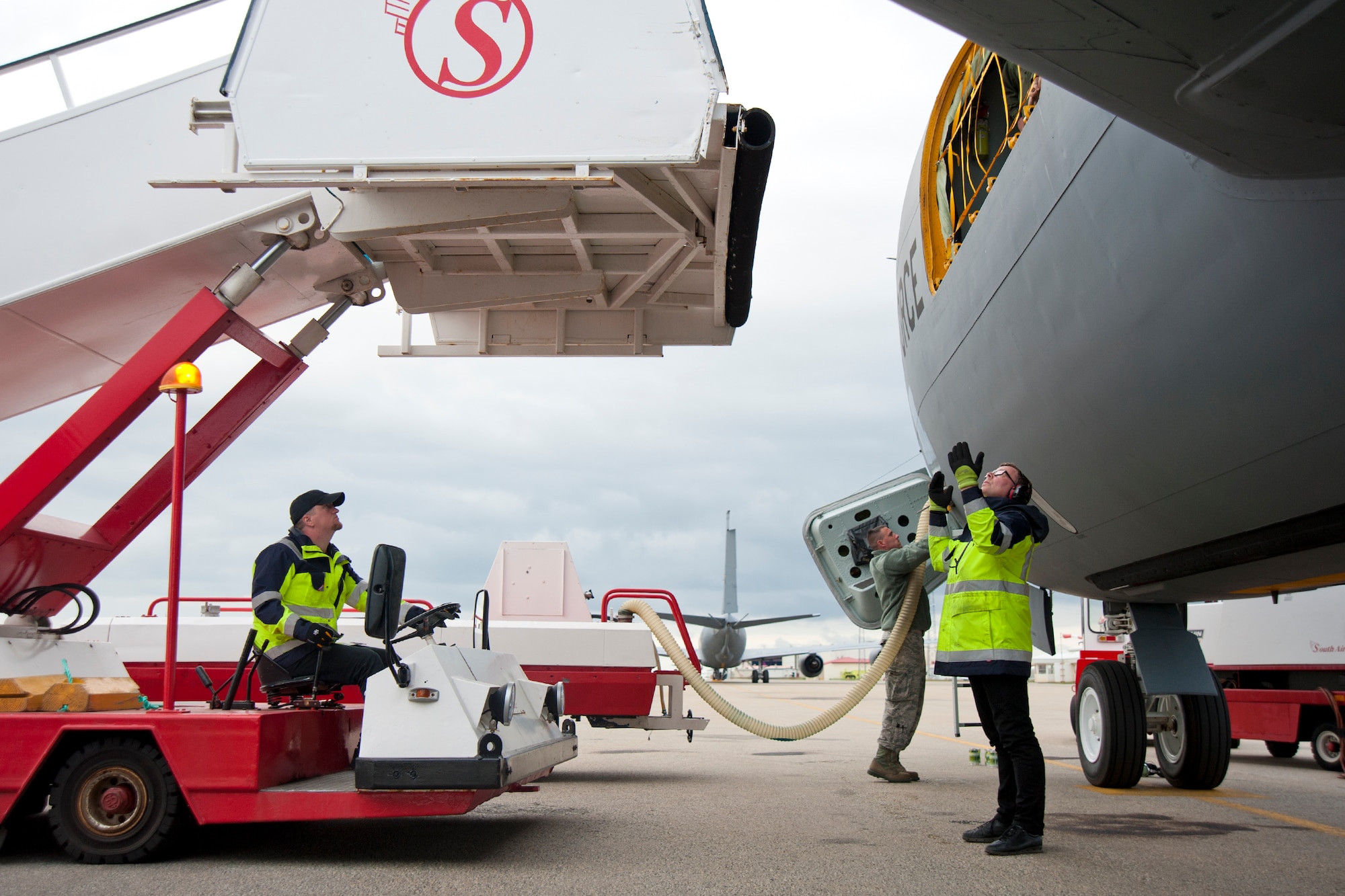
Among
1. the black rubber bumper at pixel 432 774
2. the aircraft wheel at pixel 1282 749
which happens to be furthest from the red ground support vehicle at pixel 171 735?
the aircraft wheel at pixel 1282 749

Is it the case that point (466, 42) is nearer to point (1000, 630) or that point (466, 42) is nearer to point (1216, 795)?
point (1000, 630)

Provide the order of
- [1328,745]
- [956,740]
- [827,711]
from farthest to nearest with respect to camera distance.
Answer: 1. [956,740]
2. [1328,745]
3. [827,711]

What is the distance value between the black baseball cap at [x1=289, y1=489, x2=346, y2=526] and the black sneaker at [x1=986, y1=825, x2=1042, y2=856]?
11.4 feet

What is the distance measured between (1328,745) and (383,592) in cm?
941

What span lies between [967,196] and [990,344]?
1199mm

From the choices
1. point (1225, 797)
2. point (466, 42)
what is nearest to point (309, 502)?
point (466, 42)

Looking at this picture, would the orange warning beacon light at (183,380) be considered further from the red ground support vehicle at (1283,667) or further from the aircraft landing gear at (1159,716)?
the red ground support vehicle at (1283,667)

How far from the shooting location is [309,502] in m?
5.02

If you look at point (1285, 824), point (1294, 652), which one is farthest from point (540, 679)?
point (1294, 652)

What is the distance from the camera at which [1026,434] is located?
4.77 metres

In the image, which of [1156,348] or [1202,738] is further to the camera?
[1202,738]

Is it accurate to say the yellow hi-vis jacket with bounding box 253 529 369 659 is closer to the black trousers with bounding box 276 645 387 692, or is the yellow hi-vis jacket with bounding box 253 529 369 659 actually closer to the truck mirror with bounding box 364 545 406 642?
the black trousers with bounding box 276 645 387 692

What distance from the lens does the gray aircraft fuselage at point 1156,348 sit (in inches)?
115

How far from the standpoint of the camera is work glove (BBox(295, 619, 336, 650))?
4531 mm
